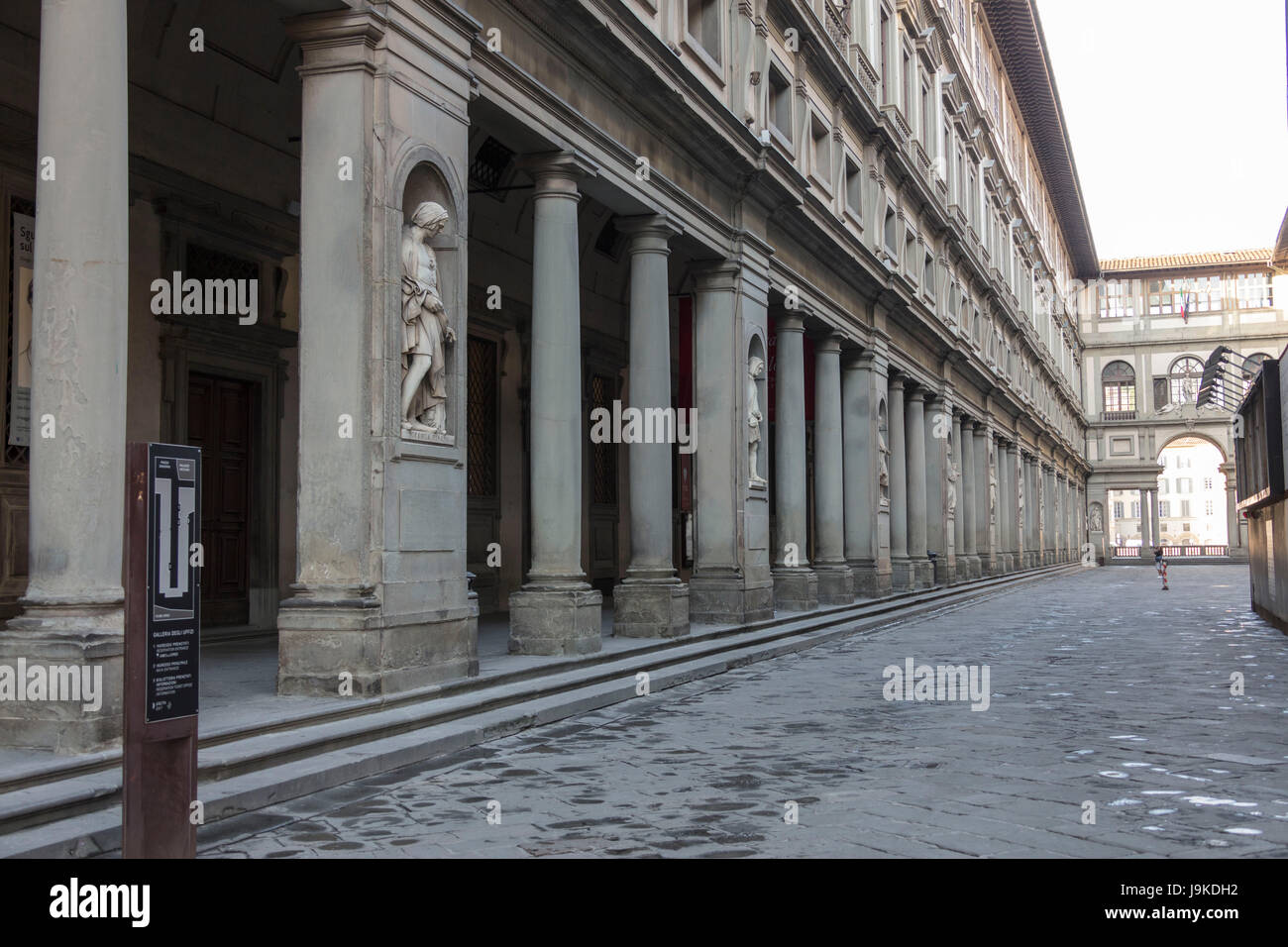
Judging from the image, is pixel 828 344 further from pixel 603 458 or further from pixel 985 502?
pixel 985 502

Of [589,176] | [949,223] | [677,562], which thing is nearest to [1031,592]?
[949,223]

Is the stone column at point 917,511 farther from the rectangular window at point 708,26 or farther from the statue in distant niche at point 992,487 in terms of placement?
the rectangular window at point 708,26

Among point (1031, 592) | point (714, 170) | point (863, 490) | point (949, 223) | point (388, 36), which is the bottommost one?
point (1031, 592)

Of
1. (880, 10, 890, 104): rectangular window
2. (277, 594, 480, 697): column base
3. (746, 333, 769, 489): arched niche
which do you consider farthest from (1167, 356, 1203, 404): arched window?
(277, 594, 480, 697): column base

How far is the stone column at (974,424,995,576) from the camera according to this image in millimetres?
38500

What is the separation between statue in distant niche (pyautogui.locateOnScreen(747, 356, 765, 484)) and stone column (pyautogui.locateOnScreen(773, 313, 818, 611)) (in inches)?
76.7

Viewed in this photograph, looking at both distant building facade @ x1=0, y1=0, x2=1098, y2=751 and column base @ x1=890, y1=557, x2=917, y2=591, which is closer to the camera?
distant building facade @ x1=0, y1=0, x2=1098, y2=751

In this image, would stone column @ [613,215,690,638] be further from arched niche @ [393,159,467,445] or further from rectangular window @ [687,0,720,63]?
arched niche @ [393,159,467,445]

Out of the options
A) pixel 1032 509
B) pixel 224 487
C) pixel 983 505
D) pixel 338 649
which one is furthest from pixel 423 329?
pixel 1032 509

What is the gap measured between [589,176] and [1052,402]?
5282 centimetres

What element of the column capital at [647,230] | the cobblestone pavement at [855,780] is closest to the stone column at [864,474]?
the column capital at [647,230]

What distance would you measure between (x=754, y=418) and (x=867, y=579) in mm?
7779

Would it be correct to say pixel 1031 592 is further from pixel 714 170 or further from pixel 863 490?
pixel 714 170

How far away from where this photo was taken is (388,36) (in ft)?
30.7
